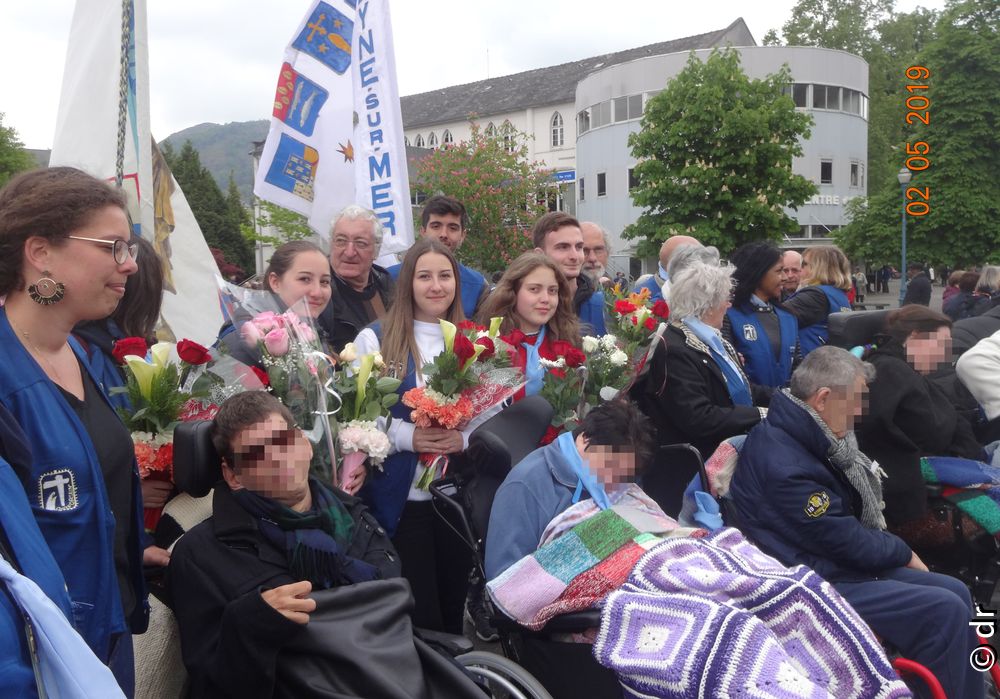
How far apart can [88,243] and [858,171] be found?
4849 cm

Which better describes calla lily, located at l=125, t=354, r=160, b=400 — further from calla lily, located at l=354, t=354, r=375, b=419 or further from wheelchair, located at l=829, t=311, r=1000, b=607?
wheelchair, located at l=829, t=311, r=1000, b=607

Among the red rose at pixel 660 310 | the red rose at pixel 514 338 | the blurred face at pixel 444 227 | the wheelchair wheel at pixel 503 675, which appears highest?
the blurred face at pixel 444 227

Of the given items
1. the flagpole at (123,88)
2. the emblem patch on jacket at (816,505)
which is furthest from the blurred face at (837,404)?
the flagpole at (123,88)

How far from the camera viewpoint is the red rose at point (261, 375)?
3.14m

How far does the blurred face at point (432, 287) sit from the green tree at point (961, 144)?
27.3 metres

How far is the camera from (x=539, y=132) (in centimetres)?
6347

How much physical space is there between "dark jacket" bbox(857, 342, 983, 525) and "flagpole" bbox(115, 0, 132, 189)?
3976 millimetres

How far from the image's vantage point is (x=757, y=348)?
224 inches

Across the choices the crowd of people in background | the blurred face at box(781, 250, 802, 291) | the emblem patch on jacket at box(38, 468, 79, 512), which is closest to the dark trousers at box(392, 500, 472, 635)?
the crowd of people in background

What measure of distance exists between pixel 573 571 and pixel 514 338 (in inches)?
58.7

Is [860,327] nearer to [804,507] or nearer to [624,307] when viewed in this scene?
[624,307]

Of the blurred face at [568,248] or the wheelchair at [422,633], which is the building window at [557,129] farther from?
the wheelchair at [422,633]

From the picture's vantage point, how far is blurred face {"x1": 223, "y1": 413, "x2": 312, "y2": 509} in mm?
2732

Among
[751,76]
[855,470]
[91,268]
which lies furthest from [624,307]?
[751,76]
